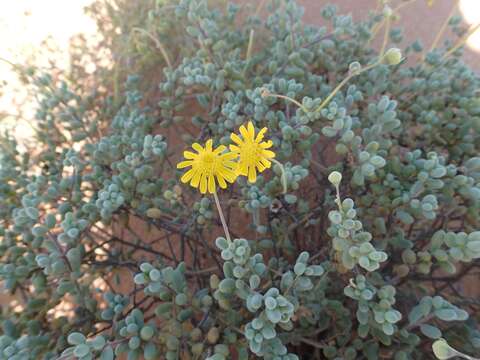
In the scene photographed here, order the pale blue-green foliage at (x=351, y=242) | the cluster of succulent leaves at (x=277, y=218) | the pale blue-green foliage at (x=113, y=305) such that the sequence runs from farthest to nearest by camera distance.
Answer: the pale blue-green foliage at (x=113, y=305), the cluster of succulent leaves at (x=277, y=218), the pale blue-green foliage at (x=351, y=242)

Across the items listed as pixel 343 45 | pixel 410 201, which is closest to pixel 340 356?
pixel 410 201

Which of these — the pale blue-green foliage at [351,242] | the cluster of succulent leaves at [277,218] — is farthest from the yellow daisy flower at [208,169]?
the pale blue-green foliage at [351,242]

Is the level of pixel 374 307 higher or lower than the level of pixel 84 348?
lower

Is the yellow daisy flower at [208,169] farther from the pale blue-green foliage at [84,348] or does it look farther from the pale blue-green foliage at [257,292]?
the pale blue-green foliage at [84,348]

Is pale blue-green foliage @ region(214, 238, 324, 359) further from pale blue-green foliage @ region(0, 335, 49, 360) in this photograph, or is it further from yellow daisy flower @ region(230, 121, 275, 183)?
pale blue-green foliage @ region(0, 335, 49, 360)

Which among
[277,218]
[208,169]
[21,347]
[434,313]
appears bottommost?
[434,313]

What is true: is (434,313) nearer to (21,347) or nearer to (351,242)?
(351,242)

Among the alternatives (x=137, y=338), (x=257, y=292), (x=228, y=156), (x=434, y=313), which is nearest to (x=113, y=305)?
(x=137, y=338)

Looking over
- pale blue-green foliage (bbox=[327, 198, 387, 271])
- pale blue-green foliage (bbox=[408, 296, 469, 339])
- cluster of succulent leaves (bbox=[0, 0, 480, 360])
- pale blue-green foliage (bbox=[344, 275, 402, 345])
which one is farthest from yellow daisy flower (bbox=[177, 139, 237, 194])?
pale blue-green foliage (bbox=[408, 296, 469, 339])
